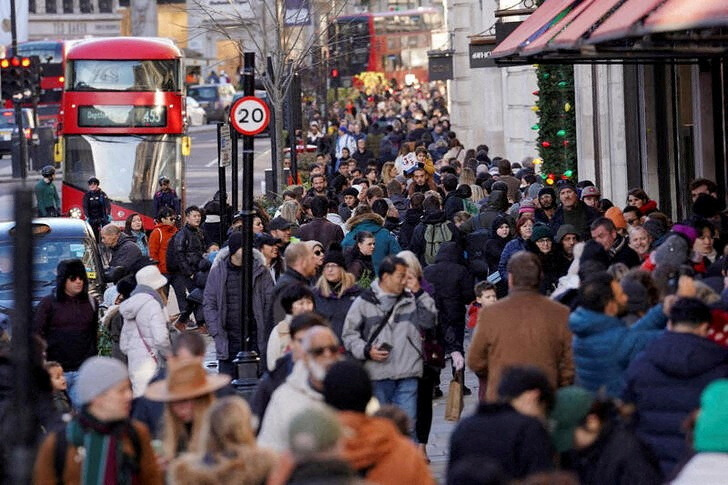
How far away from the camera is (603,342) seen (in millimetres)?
8766

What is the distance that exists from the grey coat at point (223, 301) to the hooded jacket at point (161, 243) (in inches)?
278

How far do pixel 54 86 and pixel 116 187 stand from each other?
31.4m

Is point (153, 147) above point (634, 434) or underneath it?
above

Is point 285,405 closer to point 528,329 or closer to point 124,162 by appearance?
point 528,329

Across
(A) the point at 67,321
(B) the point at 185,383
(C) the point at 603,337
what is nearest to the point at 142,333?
(A) the point at 67,321

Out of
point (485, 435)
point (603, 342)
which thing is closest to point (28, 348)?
point (485, 435)

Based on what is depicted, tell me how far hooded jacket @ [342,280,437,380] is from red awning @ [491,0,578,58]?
3.65m

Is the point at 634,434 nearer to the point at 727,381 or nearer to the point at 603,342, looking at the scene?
the point at 727,381

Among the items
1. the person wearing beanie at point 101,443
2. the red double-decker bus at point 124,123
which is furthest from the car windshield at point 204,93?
the person wearing beanie at point 101,443

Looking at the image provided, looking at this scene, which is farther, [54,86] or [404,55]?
[404,55]

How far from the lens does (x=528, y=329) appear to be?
9.36m

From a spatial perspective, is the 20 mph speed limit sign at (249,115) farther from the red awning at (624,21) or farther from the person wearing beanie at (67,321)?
the red awning at (624,21)

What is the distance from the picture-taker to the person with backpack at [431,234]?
16.4 m

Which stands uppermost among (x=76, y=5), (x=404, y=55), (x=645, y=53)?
(x=76, y=5)
